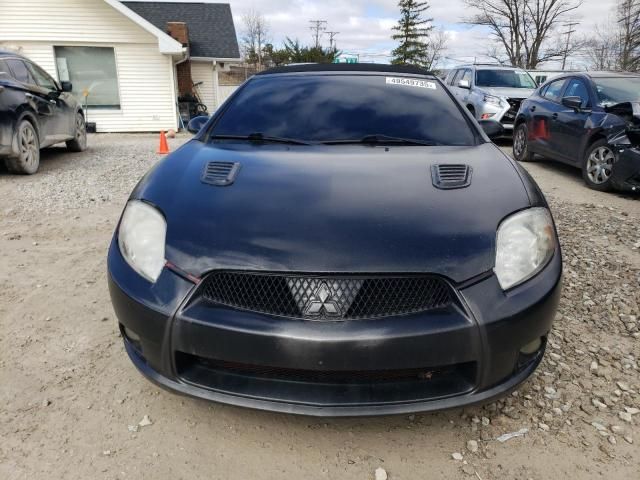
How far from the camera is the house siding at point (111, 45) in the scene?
13.2 metres

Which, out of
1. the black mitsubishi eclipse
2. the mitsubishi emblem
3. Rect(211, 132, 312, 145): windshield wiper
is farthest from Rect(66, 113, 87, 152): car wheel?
the mitsubishi emblem

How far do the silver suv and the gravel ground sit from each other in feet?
24.2

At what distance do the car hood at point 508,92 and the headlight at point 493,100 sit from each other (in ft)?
0.71

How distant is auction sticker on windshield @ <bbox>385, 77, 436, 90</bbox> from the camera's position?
3.03 metres

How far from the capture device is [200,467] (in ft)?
5.83

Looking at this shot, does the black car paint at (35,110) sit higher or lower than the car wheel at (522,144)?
higher

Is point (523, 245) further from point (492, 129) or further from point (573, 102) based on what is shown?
point (573, 102)

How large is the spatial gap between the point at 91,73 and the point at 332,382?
1518 centimetres

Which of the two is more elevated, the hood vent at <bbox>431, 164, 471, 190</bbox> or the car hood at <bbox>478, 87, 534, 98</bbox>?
the hood vent at <bbox>431, 164, 471, 190</bbox>

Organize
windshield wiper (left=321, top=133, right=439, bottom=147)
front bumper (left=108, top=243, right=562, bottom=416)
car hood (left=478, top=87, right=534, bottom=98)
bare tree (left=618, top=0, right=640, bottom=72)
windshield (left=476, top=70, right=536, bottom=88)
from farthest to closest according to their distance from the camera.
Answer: bare tree (left=618, top=0, right=640, bottom=72), windshield (left=476, top=70, right=536, bottom=88), car hood (left=478, top=87, right=534, bottom=98), windshield wiper (left=321, top=133, right=439, bottom=147), front bumper (left=108, top=243, right=562, bottom=416)

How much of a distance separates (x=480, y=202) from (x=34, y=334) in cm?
250

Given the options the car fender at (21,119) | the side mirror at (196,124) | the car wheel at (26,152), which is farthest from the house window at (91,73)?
the side mirror at (196,124)

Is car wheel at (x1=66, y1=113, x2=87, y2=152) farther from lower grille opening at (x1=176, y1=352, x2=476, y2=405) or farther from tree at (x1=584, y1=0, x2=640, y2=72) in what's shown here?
tree at (x1=584, y1=0, x2=640, y2=72)

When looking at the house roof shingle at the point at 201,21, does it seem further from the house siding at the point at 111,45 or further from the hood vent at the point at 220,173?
the hood vent at the point at 220,173
